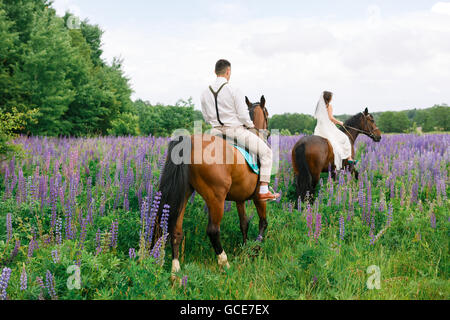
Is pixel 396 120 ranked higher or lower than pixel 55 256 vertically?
higher

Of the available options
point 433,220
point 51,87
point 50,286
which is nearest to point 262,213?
point 433,220

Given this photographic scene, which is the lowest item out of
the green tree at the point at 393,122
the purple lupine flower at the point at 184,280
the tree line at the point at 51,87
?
the purple lupine flower at the point at 184,280

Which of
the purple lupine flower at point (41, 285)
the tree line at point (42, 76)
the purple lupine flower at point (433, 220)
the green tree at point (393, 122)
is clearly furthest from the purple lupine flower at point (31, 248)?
the green tree at point (393, 122)

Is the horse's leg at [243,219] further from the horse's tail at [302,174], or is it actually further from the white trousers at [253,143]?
the horse's tail at [302,174]

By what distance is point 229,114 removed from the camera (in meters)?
4.44

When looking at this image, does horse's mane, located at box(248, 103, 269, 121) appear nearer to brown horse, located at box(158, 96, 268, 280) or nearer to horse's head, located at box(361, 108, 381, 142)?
brown horse, located at box(158, 96, 268, 280)

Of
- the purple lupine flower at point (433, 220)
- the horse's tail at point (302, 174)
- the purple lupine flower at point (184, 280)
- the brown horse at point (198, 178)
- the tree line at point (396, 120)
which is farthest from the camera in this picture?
the tree line at point (396, 120)

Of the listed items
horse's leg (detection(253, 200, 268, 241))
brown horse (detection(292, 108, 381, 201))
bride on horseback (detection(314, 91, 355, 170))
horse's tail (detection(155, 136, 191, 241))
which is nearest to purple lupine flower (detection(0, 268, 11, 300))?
horse's tail (detection(155, 136, 191, 241))

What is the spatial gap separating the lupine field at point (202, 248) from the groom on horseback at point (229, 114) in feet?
4.32

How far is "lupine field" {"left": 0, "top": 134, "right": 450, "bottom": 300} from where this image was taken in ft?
10.5

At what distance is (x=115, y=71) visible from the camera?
23969mm

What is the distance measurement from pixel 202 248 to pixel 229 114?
2080mm

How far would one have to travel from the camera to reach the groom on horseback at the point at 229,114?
438 centimetres

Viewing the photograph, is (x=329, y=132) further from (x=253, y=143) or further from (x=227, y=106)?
(x=227, y=106)
